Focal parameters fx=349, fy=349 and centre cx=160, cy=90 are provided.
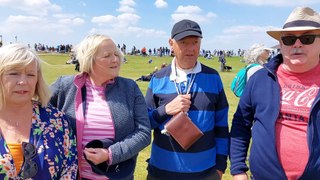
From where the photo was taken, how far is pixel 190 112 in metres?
3.34

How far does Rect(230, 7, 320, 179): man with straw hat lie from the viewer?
2.69 metres

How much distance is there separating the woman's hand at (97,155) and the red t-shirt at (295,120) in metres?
1.39

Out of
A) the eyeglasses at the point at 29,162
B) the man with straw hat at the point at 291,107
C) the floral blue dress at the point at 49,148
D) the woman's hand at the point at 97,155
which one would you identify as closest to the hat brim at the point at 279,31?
the man with straw hat at the point at 291,107

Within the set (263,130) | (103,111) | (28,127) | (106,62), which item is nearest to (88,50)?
(106,62)

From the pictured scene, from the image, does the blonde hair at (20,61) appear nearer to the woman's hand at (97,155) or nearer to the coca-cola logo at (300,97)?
the woman's hand at (97,155)

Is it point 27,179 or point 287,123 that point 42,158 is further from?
point 287,123

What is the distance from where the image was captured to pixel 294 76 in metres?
2.88

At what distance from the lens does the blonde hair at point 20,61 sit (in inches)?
98.7

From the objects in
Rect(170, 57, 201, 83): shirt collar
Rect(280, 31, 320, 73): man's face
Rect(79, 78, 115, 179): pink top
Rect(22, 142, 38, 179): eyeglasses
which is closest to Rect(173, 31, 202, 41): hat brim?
Rect(170, 57, 201, 83): shirt collar

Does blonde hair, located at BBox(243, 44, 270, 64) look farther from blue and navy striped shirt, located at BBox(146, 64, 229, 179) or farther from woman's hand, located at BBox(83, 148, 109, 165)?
woman's hand, located at BBox(83, 148, 109, 165)

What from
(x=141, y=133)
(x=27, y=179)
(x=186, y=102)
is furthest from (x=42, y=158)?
(x=186, y=102)

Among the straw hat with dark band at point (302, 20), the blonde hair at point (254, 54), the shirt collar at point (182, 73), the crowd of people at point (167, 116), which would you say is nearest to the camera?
the crowd of people at point (167, 116)

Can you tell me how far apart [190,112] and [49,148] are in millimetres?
1361

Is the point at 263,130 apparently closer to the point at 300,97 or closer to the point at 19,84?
the point at 300,97
